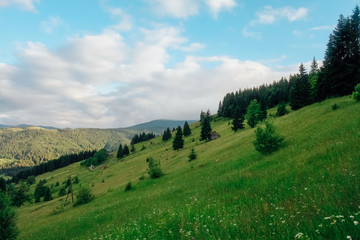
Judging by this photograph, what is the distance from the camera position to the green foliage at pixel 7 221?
16120 mm

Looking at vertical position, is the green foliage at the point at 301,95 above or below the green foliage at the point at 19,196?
above

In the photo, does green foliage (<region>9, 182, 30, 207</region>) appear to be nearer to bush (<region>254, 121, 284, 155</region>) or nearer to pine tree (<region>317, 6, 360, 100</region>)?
bush (<region>254, 121, 284, 155</region>)

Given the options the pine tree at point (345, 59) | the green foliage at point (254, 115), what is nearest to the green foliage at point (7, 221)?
the pine tree at point (345, 59)

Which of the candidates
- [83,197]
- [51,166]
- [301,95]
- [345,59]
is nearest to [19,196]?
[83,197]

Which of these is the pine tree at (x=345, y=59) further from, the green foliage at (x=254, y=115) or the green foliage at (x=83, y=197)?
the green foliage at (x=83, y=197)

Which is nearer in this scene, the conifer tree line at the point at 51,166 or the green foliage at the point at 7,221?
the green foliage at the point at 7,221

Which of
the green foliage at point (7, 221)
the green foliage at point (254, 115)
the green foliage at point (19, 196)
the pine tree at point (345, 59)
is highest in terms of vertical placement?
the pine tree at point (345, 59)

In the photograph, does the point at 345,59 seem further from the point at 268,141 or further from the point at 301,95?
the point at 268,141

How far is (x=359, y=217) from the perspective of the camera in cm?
267

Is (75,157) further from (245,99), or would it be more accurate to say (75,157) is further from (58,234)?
(58,234)

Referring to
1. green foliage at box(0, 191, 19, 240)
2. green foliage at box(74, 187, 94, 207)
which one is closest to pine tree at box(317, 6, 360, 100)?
green foliage at box(74, 187, 94, 207)

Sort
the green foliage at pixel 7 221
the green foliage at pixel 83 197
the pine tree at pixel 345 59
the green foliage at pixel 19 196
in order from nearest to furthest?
the green foliage at pixel 7 221, the green foliage at pixel 83 197, the pine tree at pixel 345 59, the green foliage at pixel 19 196

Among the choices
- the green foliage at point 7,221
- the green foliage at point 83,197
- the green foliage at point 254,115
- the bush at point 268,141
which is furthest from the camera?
the green foliage at point 254,115

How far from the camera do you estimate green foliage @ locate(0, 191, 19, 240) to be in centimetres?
1612
